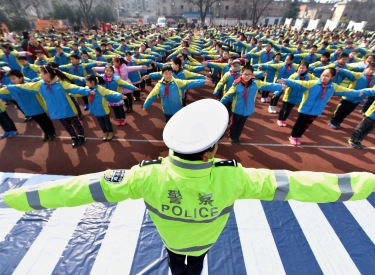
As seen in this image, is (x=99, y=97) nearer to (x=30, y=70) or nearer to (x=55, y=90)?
(x=55, y=90)

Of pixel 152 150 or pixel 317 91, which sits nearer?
pixel 317 91

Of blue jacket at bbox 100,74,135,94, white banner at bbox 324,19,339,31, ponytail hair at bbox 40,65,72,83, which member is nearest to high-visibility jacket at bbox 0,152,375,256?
ponytail hair at bbox 40,65,72,83

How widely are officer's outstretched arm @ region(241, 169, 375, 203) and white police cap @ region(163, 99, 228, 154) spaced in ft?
1.72

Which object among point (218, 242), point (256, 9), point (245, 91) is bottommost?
point (218, 242)

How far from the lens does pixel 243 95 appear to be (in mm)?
4555

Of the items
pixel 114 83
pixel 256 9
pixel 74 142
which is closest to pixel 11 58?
pixel 114 83

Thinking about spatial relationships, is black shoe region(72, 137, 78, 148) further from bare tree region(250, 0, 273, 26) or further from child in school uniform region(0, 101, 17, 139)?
bare tree region(250, 0, 273, 26)

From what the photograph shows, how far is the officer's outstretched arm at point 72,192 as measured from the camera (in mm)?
1330

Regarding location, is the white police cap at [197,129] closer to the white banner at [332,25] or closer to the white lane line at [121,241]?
the white lane line at [121,241]

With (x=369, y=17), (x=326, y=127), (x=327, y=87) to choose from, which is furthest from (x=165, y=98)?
(x=369, y=17)

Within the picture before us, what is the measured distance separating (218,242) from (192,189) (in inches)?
82.7

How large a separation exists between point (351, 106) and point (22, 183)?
887 centimetres

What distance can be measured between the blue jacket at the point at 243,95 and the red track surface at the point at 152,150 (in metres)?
1.16

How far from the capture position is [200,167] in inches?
47.2
